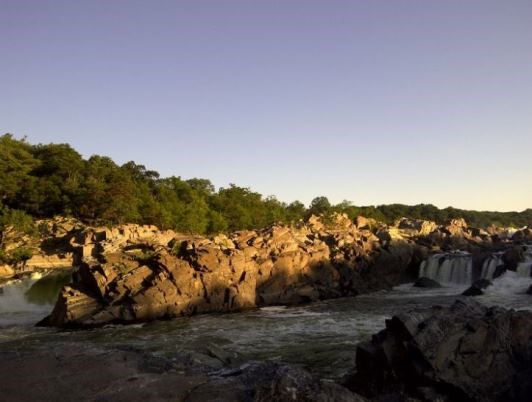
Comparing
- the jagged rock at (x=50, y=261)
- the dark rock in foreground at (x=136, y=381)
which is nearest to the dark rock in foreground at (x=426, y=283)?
the dark rock in foreground at (x=136, y=381)

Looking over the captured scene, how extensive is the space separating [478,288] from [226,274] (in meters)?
19.2

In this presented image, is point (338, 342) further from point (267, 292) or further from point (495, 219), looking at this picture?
point (495, 219)

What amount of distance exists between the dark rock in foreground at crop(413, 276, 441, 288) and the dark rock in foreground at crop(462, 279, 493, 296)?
14.7ft

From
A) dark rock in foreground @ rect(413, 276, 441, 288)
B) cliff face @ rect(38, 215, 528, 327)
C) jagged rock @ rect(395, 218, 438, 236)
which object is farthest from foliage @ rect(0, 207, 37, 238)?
jagged rock @ rect(395, 218, 438, 236)

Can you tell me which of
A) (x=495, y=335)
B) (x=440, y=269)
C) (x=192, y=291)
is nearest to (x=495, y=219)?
(x=440, y=269)

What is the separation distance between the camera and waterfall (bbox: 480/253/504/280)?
42.2m

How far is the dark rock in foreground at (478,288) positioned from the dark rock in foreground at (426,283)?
176 inches

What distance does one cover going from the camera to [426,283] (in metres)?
42.4

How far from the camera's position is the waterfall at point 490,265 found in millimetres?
42250

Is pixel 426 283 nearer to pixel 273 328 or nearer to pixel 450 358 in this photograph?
pixel 273 328

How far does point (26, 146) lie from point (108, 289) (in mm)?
64857

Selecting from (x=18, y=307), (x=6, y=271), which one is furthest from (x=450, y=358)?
(x=6, y=271)

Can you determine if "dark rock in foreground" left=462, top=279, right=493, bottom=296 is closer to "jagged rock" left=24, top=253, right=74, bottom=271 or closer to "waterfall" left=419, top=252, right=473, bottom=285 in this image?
"waterfall" left=419, top=252, right=473, bottom=285

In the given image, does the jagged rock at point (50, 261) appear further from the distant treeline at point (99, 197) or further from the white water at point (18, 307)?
the white water at point (18, 307)
